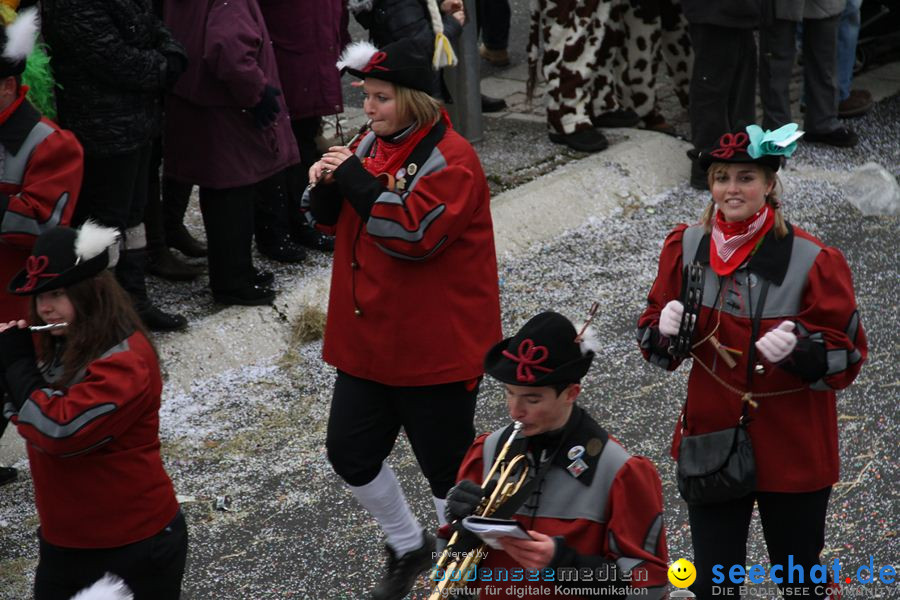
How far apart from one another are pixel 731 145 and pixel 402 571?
1932mm

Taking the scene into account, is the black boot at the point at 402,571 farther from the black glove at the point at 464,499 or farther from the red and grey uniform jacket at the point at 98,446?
the black glove at the point at 464,499

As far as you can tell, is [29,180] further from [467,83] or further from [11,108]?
[467,83]

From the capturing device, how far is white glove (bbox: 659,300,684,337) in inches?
154

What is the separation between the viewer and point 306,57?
7223 mm

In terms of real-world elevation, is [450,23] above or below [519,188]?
above

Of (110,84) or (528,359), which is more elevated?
(528,359)

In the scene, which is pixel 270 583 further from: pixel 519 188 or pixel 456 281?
pixel 519 188

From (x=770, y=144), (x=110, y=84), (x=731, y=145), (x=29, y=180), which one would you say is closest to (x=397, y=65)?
(x=731, y=145)

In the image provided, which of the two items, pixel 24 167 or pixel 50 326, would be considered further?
pixel 24 167

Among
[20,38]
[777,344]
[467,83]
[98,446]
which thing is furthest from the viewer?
[467,83]

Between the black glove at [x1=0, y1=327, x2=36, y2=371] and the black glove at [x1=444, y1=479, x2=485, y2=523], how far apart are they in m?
1.46

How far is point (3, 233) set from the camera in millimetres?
4945

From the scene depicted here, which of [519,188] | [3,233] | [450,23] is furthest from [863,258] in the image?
[3,233]

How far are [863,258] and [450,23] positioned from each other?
2697mm
